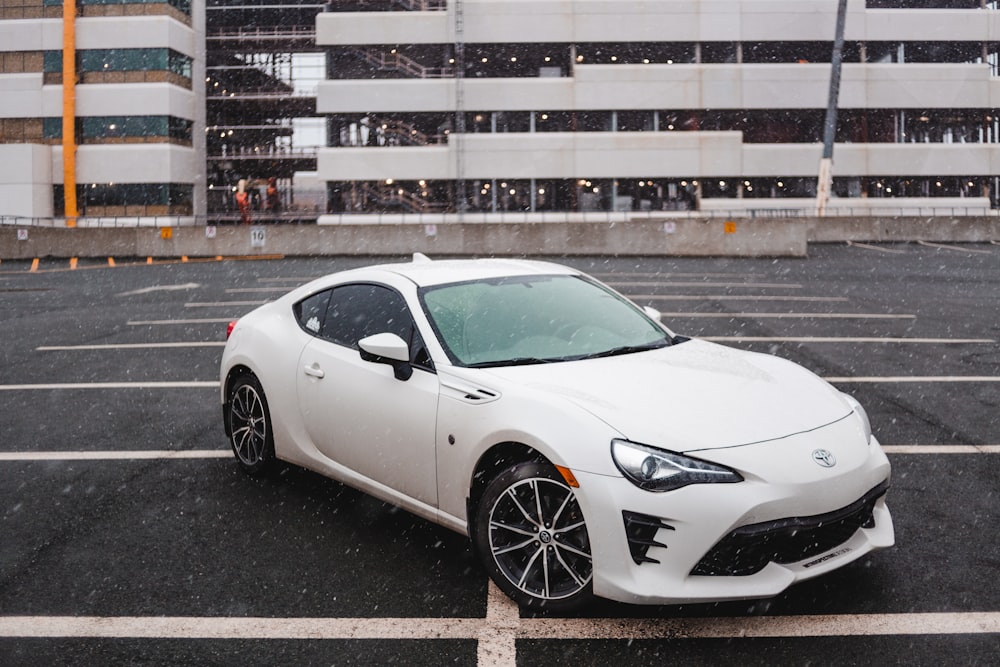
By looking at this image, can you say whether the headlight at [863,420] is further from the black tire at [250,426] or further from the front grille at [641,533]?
the black tire at [250,426]

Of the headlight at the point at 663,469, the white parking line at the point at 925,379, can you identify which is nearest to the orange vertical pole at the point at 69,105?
the white parking line at the point at 925,379

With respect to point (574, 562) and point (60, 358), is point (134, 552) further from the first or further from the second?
point (60, 358)

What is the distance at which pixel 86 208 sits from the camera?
57.7 m

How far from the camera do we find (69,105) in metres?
57.2

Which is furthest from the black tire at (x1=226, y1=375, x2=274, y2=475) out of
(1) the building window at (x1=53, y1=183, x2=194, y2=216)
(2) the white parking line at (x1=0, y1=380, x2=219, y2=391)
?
(1) the building window at (x1=53, y1=183, x2=194, y2=216)

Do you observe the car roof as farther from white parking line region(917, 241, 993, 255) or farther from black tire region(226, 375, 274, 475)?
white parking line region(917, 241, 993, 255)

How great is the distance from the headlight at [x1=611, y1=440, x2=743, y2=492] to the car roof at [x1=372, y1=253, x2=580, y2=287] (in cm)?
187

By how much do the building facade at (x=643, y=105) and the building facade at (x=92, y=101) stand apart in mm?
11761

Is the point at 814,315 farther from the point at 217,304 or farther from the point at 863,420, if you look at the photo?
the point at 863,420

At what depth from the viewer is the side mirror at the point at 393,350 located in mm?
4527

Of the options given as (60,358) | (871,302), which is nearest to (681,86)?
(871,302)

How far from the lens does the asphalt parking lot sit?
3619 millimetres

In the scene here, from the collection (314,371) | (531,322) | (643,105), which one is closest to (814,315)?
(531,322)

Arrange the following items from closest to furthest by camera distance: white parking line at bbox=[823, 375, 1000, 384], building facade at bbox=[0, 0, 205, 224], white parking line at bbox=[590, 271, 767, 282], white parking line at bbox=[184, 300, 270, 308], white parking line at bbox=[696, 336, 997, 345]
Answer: white parking line at bbox=[823, 375, 1000, 384], white parking line at bbox=[696, 336, 997, 345], white parking line at bbox=[184, 300, 270, 308], white parking line at bbox=[590, 271, 767, 282], building facade at bbox=[0, 0, 205, 224]
